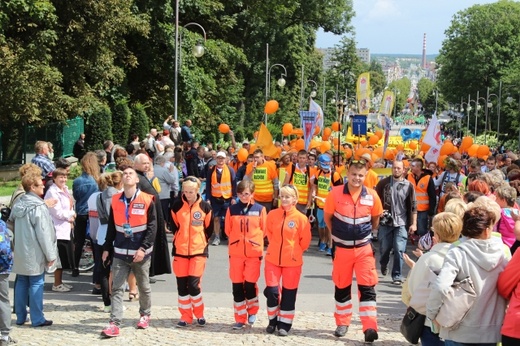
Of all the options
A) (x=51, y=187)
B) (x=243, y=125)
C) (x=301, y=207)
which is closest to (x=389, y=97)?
(x=301, y=207)

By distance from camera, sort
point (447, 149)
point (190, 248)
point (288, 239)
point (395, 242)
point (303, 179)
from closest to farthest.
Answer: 1. point (288, 239)
2. point (190, 248)
3. point (395, 242)
4. point (303, 179)
5. point (447, 149)

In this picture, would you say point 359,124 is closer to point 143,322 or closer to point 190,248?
point 190,248

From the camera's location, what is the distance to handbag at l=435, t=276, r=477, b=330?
5.22 metres

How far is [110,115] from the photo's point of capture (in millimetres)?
31062

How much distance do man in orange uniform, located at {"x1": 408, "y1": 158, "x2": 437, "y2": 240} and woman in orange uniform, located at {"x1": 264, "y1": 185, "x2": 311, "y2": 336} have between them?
197 inches

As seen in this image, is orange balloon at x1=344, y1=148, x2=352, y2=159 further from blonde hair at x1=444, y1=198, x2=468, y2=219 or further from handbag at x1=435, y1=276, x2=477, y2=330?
handbag at x1=435, y1=276, x2=477, y2=330

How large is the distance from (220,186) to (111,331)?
651cm

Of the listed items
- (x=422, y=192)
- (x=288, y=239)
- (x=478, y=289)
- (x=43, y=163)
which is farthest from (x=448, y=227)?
(x=43, y=163)

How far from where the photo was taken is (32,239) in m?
8.25

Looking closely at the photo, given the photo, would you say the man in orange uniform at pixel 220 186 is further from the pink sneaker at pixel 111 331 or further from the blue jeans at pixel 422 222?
the pink sneaker at pixel 111 331

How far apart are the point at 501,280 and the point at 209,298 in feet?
17.9

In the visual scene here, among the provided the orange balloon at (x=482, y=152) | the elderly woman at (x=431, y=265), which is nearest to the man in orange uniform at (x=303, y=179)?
the orange balloon at (x=482, y=152)

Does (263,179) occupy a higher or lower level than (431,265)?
lower

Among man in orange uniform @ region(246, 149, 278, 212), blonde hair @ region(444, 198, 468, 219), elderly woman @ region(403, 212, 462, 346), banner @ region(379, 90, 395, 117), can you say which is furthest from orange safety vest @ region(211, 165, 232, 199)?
elderly woman @ region(403, 212, 462, 346)
